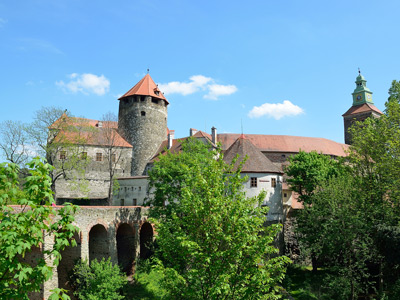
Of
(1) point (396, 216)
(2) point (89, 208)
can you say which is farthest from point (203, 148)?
(1) point (396, 216)

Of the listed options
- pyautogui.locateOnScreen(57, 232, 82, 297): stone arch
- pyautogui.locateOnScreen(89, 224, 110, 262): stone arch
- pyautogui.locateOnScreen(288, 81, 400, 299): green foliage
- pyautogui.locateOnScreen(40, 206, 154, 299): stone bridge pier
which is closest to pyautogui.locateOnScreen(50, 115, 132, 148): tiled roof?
pyautogui.locateOnScreen(40, 206, 154, 299): stone bridge pier

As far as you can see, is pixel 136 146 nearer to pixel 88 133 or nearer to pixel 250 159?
pixel 88 133

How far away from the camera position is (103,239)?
25125 millimetres

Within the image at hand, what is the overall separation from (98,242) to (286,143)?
1441 inches

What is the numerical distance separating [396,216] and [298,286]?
967 centimetres

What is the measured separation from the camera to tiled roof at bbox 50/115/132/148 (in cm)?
3394

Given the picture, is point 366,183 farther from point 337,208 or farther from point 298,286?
point 298,286

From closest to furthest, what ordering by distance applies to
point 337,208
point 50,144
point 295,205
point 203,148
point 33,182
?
point 33,182 < point 337,208 < point 203,148 < point 50,144 < point 295,205

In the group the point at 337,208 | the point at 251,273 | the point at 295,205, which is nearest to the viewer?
the point at 251,273

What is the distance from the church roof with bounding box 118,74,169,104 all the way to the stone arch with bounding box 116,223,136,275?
74.6 feet

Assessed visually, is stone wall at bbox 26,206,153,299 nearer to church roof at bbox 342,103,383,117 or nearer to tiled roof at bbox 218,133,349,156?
tiled roof at bbox 218,133,349,156

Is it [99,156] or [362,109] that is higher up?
[362,109]

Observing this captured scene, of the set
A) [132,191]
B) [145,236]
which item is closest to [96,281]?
[145,236]

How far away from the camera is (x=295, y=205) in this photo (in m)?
39.0
